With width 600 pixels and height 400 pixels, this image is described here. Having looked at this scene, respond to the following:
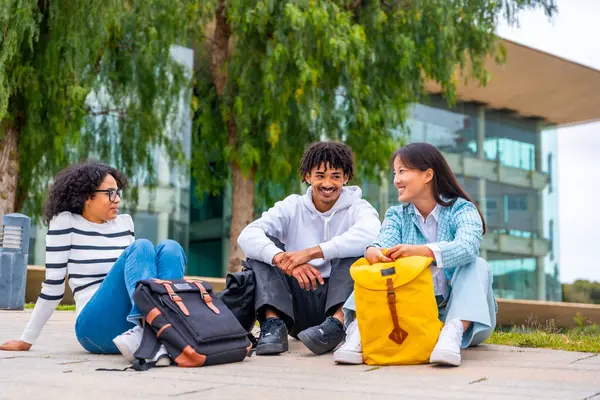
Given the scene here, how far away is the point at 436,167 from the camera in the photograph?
11.0ft

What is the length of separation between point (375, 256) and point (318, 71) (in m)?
5.96

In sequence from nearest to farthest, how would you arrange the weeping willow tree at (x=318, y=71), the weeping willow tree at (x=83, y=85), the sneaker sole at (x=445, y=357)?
the sneaker sole at (x=445, y=357) < the weeping willow tree at (x=83, y=85) < the weeping willow tree at (x=318, y=71)

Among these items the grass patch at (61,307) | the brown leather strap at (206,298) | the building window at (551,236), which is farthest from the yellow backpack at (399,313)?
the building window at (551,236)

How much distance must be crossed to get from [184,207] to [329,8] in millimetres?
4772

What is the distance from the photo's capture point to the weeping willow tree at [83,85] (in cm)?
787

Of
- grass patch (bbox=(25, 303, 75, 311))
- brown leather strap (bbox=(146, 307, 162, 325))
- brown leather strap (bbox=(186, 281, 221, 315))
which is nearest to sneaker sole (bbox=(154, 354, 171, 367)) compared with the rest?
brown leather strap (bbox=(146, 307, 162, 325))

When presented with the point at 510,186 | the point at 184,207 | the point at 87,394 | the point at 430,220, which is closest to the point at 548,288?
the point at 510,186

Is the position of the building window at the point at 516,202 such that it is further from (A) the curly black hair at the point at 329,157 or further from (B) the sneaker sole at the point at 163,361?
(B) the sneaker sole at the point at 163,361

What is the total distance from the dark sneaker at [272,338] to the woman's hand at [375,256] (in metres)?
0.54

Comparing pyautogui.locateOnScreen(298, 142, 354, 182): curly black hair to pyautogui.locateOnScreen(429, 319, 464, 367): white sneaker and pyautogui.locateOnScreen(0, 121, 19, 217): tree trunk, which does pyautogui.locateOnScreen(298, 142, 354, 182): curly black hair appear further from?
pyautogui.locateOnScreen(0, 121, 19, 217): tree trunk

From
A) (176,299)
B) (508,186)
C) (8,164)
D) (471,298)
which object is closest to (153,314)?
(176,299)

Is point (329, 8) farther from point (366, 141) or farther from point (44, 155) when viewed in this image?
point (44, 155)

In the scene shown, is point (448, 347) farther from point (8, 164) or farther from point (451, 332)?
point (8, 164)

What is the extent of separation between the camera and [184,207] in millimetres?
12617
